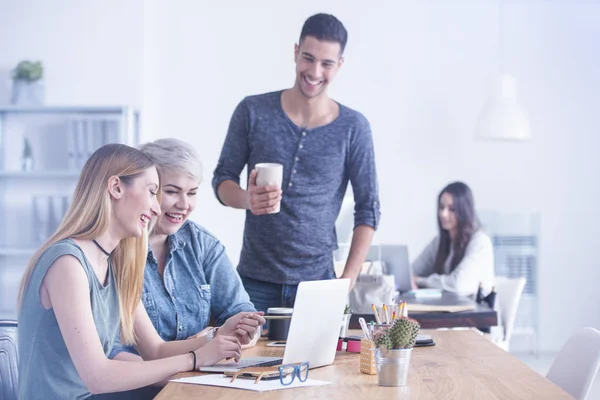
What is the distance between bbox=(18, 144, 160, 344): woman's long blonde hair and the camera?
195 cm

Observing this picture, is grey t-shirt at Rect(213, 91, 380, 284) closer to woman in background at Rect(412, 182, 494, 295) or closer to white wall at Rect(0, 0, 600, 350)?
woman in background at Rect(412, 182, 494, 295)

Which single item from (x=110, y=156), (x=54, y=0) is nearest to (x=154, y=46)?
(x=54, y=0)

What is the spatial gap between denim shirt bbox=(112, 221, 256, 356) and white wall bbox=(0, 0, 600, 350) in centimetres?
370

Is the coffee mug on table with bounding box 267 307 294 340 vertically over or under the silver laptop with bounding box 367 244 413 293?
under

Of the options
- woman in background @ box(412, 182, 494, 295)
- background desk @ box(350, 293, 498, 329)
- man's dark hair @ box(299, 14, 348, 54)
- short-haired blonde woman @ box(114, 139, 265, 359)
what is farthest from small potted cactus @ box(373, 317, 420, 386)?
woman in background @ box(412, 182, 494, 295)

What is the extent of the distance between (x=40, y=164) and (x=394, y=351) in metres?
4.19

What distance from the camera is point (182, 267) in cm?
241

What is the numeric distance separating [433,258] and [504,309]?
2.24ft

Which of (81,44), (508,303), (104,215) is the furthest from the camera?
(81,44)

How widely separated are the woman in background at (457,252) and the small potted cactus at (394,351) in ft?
8.73

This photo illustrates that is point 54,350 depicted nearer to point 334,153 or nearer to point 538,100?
point 334,153

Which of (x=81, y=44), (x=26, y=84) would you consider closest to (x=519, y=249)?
(x=81, y=44)

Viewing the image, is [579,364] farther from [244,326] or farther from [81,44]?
[81,44]

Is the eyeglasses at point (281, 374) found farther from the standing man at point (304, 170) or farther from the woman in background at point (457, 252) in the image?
the woman in background at point (457, 252)
